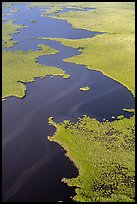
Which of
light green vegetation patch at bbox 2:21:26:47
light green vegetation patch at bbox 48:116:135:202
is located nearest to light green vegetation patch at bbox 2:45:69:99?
light green vegetation patch at bbox 2:21:26:47

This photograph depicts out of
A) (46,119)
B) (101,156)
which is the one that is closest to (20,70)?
(46,119)

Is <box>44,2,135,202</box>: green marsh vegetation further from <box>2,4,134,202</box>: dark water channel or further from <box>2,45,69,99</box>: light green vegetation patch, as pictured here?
<box>2,45,69,99</box>: light green vegetation patch

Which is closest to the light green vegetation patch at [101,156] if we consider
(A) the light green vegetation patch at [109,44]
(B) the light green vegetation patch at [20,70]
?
(B) the light green vegetation patch at [20,70]

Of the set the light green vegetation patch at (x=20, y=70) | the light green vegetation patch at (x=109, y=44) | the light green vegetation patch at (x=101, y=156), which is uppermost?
the light green vegetation patch at (x=109, y=44)

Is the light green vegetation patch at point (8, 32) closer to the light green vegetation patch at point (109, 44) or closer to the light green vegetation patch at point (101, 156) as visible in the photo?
the light green vegetation patch at point (109, 44)

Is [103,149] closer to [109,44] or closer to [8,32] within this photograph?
[109,44]

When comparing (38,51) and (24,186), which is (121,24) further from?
(24,186)
